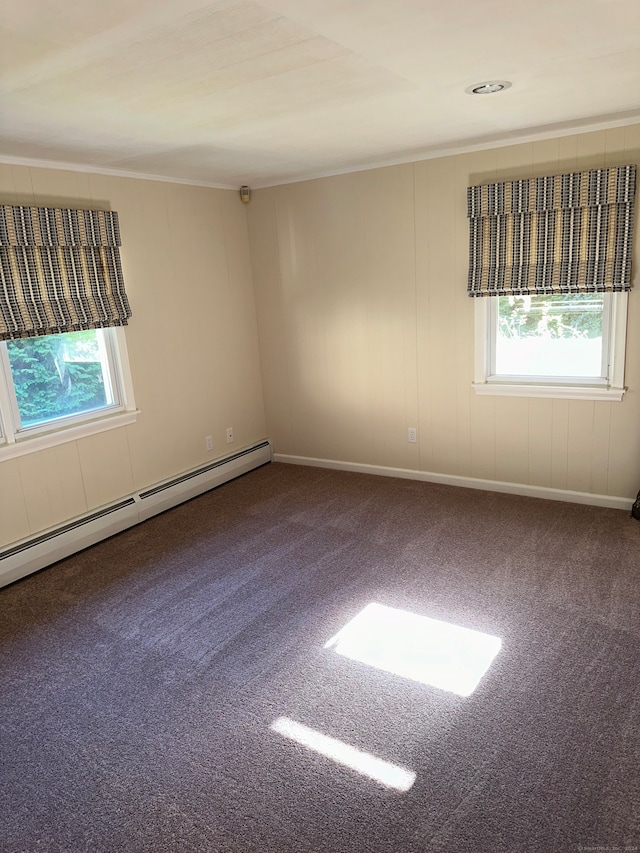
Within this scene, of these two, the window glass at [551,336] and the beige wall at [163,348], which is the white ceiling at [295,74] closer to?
the beige wall at [163,348]

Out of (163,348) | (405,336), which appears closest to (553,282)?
(405,336)

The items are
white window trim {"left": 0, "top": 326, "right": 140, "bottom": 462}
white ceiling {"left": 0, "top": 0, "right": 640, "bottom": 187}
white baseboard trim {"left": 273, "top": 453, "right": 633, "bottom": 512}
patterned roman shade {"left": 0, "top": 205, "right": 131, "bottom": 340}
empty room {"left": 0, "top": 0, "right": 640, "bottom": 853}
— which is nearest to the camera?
white ceiling {"left": 0, "top": 0, "right": 640, "bottom": 187}

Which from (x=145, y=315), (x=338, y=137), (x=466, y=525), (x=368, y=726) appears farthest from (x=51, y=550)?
(x=338, y=137)

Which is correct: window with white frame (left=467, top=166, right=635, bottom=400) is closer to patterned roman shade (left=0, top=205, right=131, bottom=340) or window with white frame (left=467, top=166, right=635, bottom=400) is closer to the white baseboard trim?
the white baseboard trim

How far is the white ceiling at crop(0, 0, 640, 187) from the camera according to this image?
5.87 ft

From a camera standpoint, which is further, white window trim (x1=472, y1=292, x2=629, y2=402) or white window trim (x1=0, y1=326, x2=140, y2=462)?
white window trim (x1=472, y1=292, x2=629, y2=402)

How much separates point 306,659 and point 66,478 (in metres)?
2.06

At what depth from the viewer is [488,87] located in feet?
8.64

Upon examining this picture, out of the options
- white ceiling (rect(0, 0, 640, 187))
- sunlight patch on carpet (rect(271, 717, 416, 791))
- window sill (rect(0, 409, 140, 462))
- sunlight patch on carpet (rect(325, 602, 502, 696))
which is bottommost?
sunlight patch on carpet (rect(271, 717, 416, 791))

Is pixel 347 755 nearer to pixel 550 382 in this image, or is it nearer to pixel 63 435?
pixel 63 435

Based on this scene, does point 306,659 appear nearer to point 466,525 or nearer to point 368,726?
point 368,726

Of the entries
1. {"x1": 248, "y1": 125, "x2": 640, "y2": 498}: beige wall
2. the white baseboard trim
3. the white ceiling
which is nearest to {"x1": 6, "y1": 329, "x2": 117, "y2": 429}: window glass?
the white ceiling

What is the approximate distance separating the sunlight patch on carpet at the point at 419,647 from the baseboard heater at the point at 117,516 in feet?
6.33

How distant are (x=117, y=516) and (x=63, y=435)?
2.26 feet
